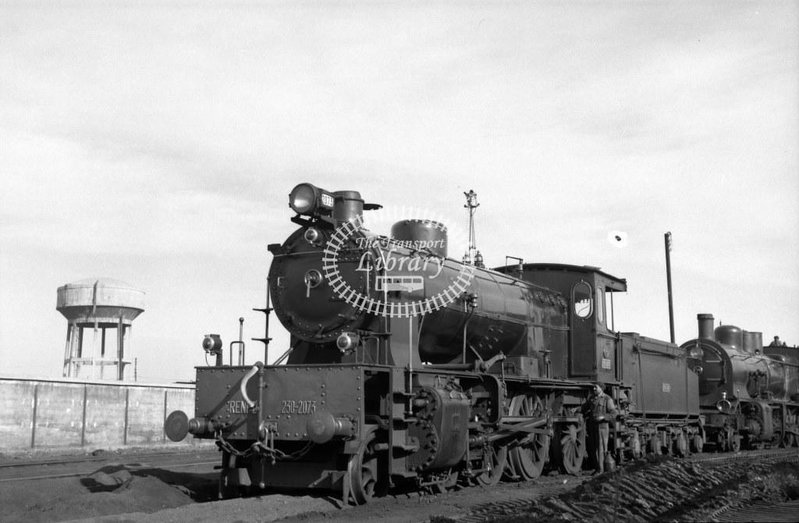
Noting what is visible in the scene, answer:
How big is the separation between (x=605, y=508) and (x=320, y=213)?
215 inches

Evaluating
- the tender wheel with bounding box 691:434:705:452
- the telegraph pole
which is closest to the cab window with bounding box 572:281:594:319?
the tender wheel with bounding box 691:434:705:452

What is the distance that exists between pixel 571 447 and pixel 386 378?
619 cm

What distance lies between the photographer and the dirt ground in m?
9.03

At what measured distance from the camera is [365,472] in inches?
426

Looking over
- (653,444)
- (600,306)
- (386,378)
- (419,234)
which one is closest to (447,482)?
(386,378)

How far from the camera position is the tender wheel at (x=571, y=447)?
50.3 feet

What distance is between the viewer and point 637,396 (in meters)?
18.6

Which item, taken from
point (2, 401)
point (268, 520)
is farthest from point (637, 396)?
point (2, 401)

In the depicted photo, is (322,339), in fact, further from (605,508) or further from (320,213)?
(605,508)

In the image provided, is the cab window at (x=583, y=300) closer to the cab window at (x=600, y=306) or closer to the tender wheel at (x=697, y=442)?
the cab window at (x=600, y=306)

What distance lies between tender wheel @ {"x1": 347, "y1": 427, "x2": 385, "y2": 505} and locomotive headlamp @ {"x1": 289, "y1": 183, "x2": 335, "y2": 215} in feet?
10.4

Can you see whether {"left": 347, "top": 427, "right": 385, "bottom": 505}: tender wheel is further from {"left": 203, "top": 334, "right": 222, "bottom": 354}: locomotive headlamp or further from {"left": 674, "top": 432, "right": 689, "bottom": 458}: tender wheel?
{"left": 674, "top": 432, "right": 689, "bottom": 458}: tender wheel

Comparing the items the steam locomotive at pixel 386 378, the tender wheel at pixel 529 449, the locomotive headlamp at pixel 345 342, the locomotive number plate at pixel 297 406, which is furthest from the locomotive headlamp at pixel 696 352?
the locomotive number plate at pixel 297 406

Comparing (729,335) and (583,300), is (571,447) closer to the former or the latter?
(583,300)
